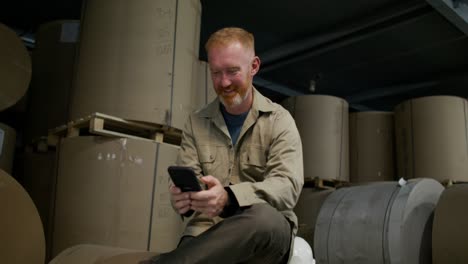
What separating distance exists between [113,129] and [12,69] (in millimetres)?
879

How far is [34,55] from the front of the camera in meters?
4.23

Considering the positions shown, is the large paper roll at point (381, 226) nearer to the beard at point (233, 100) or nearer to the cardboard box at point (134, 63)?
the cardboard box at point (134, 63)

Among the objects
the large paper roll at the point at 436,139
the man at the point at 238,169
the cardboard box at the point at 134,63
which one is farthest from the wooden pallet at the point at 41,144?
the large paper roll at the point at 436,139

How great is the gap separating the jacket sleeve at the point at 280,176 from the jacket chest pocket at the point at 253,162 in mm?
42

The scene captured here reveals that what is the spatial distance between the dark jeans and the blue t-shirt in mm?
446

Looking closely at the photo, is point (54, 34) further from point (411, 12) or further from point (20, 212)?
point (411, 12)

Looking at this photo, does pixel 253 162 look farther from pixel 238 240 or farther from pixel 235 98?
pixel 238 240

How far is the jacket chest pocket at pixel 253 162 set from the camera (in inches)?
72.4

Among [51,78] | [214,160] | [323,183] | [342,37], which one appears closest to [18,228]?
[214,160]

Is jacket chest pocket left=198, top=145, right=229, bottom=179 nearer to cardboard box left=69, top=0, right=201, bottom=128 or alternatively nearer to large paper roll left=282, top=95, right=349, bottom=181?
cardboard box left=69, top=0, right=201, bottom=128

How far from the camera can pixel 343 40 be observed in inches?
229

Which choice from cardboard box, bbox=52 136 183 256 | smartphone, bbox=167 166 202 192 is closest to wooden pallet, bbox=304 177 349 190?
cardboard box, bbox=52 136 183 256

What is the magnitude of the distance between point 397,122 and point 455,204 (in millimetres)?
2335

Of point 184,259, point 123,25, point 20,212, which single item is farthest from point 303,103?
point 184,259
